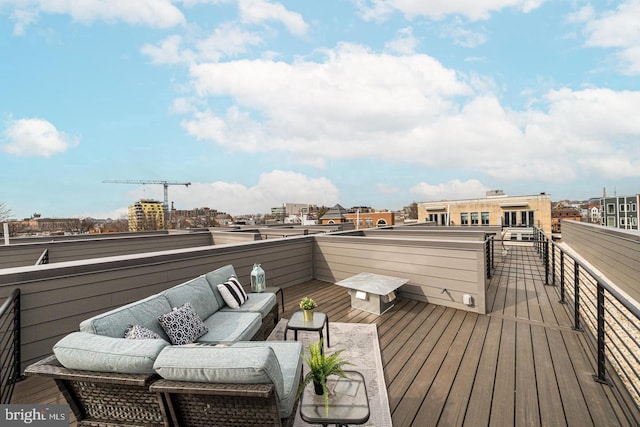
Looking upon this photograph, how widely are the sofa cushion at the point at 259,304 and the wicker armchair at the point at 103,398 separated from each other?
1.44 metres

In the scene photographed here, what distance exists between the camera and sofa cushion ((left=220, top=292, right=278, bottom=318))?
9.29 ft

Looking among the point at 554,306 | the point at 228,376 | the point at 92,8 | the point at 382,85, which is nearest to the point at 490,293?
the point at 554,306

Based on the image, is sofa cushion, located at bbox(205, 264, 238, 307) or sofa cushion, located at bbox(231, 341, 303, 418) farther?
sofa cushion, located at bbox(205, 264, 238, 307)

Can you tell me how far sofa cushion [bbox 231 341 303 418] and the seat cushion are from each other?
4.2 inches

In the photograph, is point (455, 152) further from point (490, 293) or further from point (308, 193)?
point (308, 193)

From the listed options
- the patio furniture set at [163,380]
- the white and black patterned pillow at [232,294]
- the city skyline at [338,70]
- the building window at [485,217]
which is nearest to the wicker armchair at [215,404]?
the patio furniture set at [163,380]

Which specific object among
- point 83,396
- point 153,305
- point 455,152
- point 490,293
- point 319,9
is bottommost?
point 490,293

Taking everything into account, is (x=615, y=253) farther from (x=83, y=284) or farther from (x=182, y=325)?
(x=83, y=284)

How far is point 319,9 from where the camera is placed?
6.23 meters

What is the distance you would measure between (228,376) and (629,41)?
12.0 m

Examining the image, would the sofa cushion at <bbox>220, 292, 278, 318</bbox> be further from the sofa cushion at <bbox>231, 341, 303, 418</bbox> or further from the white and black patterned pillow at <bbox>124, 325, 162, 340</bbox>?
the white and black patterned pillow at <bbox>124, 325, 162, 340</bbox>

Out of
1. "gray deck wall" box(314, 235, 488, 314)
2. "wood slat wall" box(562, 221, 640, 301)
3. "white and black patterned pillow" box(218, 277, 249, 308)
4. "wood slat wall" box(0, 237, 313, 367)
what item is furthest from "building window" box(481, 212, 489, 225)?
"white and black patterned pillow" box(218, 277, 249, 308)

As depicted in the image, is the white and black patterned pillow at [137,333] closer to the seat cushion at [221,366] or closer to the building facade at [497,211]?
the seat cushion at [221,366]

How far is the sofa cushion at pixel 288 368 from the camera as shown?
1370mm
